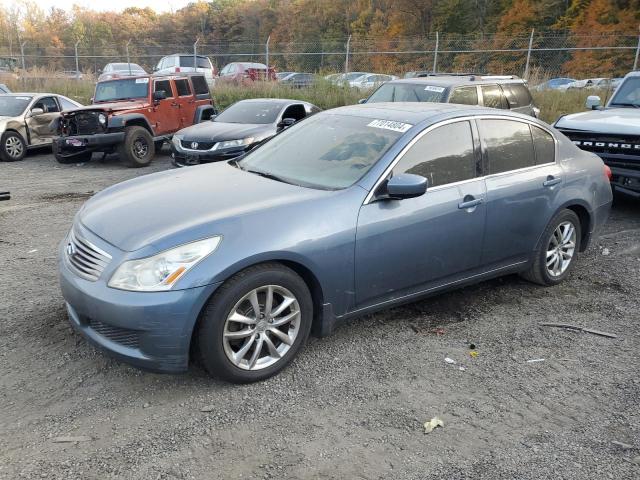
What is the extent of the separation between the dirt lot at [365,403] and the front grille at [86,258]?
26.1 inches

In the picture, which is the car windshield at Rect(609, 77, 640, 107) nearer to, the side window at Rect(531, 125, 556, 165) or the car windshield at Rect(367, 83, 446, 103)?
the car windshield at Rect(367, 83, 446, 103)

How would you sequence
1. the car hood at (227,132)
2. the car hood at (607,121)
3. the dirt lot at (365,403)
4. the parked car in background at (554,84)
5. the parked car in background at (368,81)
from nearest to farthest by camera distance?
the dirt lot at (365,403)
the car hood at (607,121)
the car hood at (227,132)
the parked car in background at (554,84)
the parked car in background at (368,81)

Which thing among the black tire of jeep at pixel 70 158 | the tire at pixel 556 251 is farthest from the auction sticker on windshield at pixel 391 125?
the black tire of jeep at pixel 70 158

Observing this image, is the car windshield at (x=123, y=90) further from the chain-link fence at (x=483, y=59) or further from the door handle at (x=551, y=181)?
the door handle at (x=551, y=181)

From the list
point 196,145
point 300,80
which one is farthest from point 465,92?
point 300,80

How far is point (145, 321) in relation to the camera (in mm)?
3023

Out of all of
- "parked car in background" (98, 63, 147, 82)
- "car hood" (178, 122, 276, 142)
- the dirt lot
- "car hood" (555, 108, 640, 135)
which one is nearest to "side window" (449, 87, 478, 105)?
"car hood" (555, 108, 640, 135)

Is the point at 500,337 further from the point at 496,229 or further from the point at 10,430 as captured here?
the point at 10,430

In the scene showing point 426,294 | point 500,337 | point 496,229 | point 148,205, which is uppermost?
point 148,205

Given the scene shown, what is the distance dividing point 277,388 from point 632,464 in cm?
194

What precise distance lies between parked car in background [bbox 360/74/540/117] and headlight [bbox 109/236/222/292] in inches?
256

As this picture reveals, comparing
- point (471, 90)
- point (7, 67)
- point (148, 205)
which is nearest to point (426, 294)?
point (148, 205)

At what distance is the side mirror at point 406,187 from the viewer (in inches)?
142

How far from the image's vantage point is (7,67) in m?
25.7
